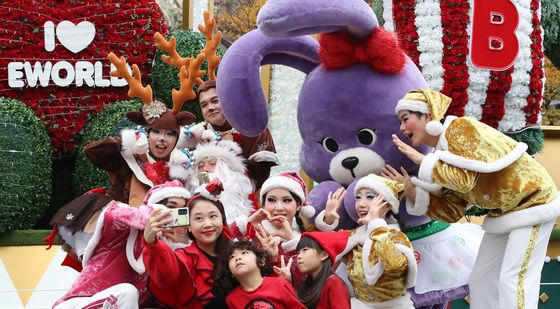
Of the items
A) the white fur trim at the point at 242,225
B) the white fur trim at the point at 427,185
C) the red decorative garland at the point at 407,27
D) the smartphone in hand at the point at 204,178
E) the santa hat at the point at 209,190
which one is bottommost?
the white fur trim at the point at 242,225

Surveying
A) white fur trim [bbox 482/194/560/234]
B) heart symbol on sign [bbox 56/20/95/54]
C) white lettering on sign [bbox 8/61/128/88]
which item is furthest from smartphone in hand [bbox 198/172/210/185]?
heart symbol on sign [bbox 56/20/95/54]

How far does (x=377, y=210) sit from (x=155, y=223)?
1091mm

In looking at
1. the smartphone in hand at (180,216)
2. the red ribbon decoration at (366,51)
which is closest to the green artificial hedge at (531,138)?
the red ribbon decoration at (366,51)

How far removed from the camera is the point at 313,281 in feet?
14.9

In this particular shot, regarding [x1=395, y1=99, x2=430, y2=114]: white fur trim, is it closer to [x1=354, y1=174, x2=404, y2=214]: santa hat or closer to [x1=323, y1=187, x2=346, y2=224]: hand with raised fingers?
[x1=354, y1=174, x2=404, y2=214]: santa hat

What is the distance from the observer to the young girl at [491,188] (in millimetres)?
4457

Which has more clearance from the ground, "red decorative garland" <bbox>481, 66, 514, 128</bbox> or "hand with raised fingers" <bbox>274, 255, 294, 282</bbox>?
"red decorative garland" <bbox>481, 66, 514, 128</bbox>

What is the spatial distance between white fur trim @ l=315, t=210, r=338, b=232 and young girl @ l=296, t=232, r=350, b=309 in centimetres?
31

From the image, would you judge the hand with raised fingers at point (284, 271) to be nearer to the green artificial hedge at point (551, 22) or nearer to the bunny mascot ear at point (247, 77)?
the bunny mascot ear at point (247, 77)

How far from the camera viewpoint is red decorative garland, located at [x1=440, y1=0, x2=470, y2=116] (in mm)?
6570

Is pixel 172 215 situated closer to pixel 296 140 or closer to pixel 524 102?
pixel 524 102

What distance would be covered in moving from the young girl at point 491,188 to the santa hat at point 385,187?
7 cm

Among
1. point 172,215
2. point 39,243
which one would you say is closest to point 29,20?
point 39,243

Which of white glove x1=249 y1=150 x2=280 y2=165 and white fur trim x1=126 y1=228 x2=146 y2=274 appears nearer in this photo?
white fur trim x1=126 y1=228 x2=146 y2=274
